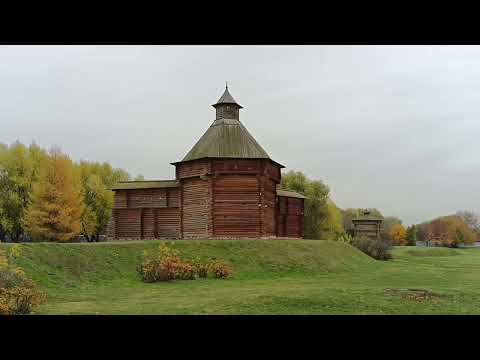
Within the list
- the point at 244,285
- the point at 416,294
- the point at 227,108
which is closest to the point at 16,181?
the point at 227,108

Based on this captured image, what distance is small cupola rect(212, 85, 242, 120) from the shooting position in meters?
39.8

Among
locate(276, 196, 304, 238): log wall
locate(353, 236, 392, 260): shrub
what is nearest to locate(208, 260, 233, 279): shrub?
locate(276, 196, 304, 238): log wall

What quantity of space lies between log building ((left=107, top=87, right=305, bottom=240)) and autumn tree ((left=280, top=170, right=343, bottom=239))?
2195 cm

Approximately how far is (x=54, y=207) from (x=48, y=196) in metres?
1.24

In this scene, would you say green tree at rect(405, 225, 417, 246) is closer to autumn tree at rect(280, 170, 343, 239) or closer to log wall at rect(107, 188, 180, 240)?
autumn tree at rect(280, 170, 343, 239)

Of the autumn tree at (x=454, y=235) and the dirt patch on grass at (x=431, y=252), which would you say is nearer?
the dirt patch on grass at (x=431, y=252)

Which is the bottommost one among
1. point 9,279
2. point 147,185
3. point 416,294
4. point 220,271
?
point 416,294

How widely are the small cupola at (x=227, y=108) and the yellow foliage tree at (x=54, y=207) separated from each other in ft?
46.9

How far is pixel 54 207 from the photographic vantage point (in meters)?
38.1

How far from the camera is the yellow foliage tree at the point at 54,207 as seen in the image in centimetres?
3809

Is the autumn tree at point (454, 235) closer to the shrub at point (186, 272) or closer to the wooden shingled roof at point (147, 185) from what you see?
the wooden shingled roof at point (147, 185)

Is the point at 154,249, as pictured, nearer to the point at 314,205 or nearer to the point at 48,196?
the point at 48,196

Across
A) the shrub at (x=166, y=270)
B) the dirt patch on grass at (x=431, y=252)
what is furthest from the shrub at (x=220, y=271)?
the dirt patch on grass at (x=431, y=252)
